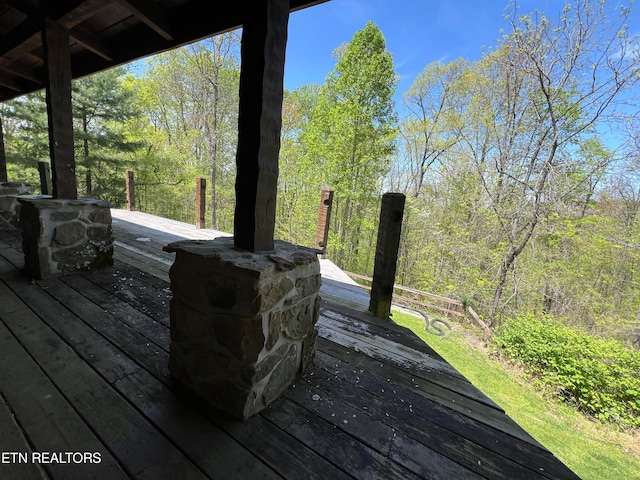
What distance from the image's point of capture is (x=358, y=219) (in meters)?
11.0

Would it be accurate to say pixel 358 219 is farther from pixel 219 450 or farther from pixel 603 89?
pixel 219 450

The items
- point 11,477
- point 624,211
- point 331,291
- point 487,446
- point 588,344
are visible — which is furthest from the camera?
point 624,211

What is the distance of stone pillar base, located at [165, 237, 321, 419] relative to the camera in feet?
3.68

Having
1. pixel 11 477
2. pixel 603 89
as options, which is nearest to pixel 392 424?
pixel 11 477

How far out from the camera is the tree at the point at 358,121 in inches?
348

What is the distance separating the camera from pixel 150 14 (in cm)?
192

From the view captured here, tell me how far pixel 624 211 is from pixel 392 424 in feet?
31.7

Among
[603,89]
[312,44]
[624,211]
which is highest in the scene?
[312,44]

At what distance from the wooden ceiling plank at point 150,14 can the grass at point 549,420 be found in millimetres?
6372

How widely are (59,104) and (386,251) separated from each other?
9.83ft

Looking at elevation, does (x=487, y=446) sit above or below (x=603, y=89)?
below

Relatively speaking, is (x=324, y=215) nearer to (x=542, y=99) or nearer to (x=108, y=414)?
(x=108, y=414)

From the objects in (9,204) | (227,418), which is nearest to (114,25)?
(227,418)

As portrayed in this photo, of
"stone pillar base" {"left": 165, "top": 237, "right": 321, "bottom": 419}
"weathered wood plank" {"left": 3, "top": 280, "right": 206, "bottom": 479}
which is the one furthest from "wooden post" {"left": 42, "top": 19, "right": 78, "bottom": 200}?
"stone pillar base" {"left": 165, "top": 237, "right": 321, "bottom": 419}
